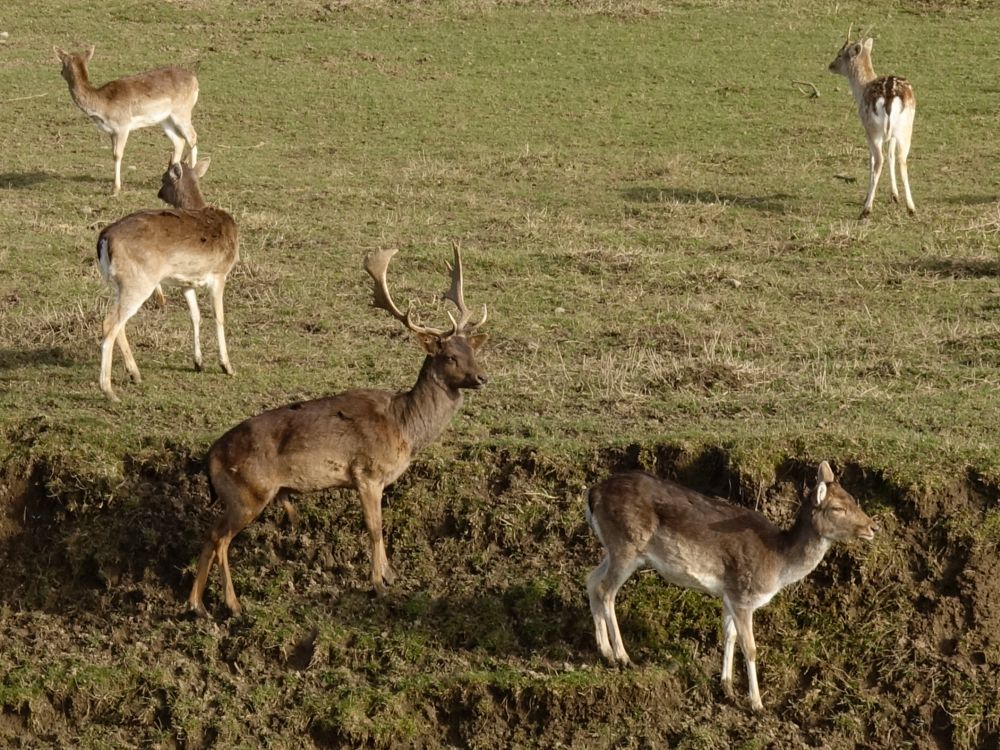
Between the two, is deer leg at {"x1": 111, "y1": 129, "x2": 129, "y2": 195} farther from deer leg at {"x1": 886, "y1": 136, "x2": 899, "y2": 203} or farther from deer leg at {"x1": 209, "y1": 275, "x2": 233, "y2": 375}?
deer leg at {"x1": 886, "y1": 136, "x2": 899, "y2": 203}

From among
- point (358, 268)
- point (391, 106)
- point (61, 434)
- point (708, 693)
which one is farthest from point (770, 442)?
point (391, 106)

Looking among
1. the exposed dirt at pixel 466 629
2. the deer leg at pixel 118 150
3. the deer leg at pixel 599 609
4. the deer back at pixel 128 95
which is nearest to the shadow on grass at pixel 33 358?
the exposed dirt at pixel 466 629

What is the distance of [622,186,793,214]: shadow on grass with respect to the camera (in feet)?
55.3

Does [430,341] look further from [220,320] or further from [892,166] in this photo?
[892,166]

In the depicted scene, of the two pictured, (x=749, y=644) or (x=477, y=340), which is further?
(x=477, y=340)

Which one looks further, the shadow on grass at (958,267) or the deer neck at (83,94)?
the deer neck at (83,94)

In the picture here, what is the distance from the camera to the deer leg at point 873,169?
54.5 ft

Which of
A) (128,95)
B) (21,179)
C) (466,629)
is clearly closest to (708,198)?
(128,95)

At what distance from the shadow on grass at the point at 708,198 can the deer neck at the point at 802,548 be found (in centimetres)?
875

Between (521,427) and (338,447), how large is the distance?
1715mm

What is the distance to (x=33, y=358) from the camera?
11.9 meters

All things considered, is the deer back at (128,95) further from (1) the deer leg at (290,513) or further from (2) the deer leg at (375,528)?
(2) the deer leg at (375,528)

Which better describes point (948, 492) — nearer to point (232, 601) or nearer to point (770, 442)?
point (770, 442)

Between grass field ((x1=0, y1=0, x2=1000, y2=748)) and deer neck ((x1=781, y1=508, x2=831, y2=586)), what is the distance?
2.48 feet
